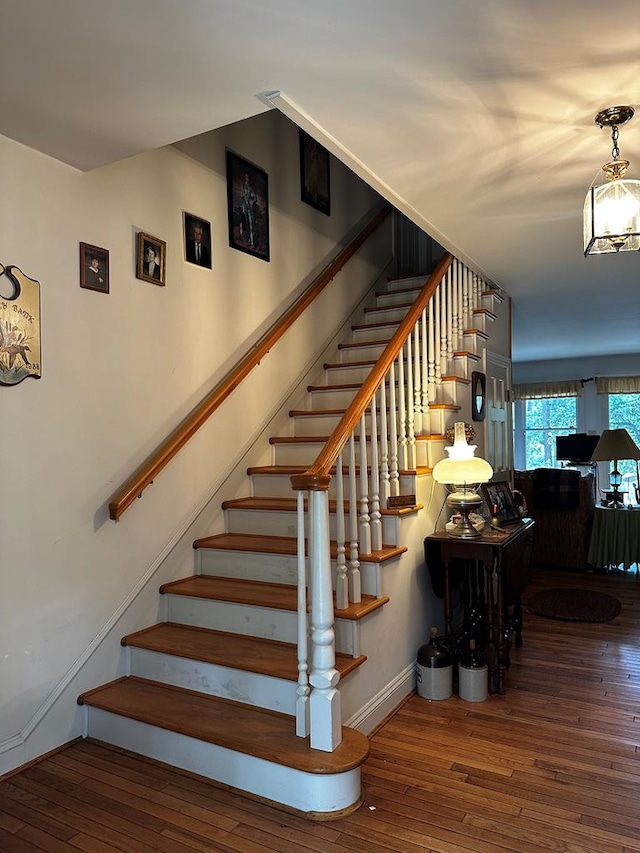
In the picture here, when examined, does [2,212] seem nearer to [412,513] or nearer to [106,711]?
[106,711]

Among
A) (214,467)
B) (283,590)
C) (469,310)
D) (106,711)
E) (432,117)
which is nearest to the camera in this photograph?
(432,117)

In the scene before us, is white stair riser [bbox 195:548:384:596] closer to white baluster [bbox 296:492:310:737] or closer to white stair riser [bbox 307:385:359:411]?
white baluster [bbox 296:492:310:737]

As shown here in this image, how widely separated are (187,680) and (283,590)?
57 centimetres

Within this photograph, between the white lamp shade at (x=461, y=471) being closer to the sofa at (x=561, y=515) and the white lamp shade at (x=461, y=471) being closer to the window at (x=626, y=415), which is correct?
the sofa at (x=561, y=515)

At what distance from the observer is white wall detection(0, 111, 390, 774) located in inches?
89.0

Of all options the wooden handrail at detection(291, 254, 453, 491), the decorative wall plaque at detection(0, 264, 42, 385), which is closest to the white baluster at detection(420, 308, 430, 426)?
the wooden handrail at detection(291, 254, 453, 491)

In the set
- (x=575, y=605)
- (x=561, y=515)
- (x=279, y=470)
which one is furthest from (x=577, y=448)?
(x=279, y=470)

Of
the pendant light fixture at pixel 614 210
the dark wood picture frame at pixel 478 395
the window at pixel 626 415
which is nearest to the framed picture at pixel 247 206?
the dark wood picture frame at pixel 478 395

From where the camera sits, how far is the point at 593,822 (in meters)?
1.89

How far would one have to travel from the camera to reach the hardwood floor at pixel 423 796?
71.5 inches

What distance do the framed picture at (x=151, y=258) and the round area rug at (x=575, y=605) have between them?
3.43 meters

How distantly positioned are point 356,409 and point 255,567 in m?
1.00

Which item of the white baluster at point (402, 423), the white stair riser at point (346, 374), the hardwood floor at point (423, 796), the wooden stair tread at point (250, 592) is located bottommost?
the hardwood floor at point (423, 796)

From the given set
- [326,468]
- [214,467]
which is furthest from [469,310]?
[326,468]
